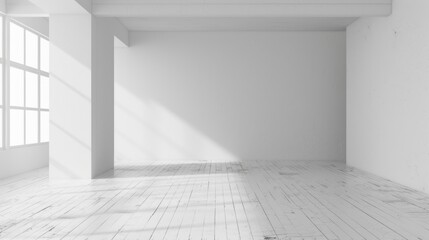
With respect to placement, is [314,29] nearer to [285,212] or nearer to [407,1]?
[407,1]

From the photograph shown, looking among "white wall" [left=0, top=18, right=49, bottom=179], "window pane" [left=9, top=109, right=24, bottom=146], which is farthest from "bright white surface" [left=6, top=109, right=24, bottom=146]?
"white wall" [left=0, top=18, right=49, bottom=179]

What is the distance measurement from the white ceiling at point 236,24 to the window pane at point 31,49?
1.64 metres

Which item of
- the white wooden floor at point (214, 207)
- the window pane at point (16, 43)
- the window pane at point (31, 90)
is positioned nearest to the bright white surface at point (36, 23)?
the window pane at point (16, 43)

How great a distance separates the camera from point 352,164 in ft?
31.0

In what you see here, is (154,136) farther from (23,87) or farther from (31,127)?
(23,87)

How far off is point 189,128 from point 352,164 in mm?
3454

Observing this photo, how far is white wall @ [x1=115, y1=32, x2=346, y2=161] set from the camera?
426 inches

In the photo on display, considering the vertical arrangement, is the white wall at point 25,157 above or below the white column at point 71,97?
below

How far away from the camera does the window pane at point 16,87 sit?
315 inches

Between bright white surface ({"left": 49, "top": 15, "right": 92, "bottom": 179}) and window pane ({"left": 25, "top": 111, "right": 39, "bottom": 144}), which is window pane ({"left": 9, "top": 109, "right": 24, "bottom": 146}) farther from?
bright white surface ({"left": 49, "top": 15, "right": 92, "bottom": 179})

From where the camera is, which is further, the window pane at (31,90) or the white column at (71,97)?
the window pane at (31,90)

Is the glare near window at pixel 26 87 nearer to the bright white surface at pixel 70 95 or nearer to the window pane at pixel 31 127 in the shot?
the window pane at pixel 31 127

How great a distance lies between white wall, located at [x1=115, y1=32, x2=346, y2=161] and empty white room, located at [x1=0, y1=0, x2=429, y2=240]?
23 mm

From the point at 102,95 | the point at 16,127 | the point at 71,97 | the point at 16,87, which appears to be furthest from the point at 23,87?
the point at 71,97
